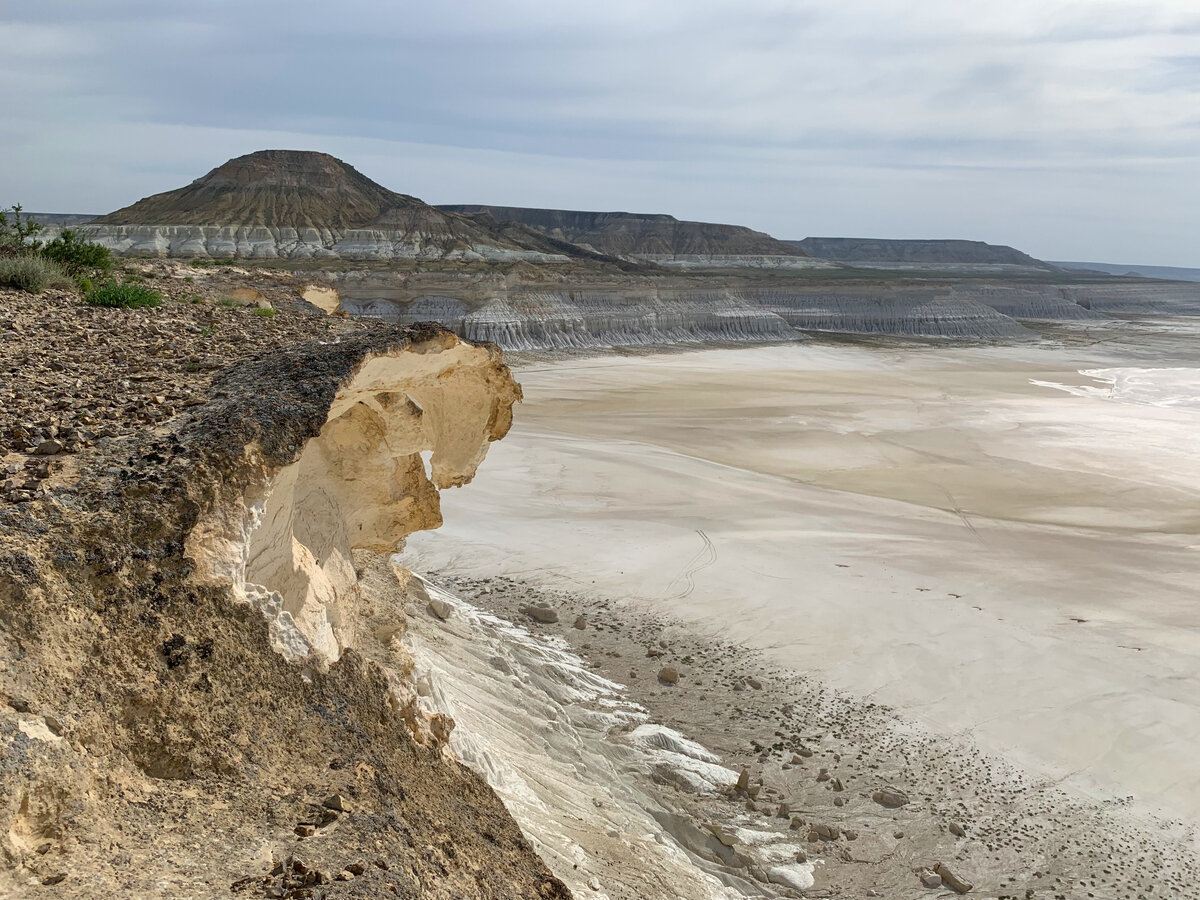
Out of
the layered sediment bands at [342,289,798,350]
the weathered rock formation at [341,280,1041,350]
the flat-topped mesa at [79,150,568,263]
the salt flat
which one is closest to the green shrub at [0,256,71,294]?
the salt flat

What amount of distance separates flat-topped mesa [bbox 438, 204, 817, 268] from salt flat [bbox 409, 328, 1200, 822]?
9570 centimetres

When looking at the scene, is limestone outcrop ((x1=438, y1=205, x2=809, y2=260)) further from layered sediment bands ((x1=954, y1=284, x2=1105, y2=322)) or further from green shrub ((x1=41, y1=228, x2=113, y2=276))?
green shrub ((x1=41, y1=228, x2=113, y2=276))

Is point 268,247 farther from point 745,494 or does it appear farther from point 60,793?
point 60,793

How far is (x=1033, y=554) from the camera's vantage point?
1686 cm

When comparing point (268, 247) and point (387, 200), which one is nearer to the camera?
point (268, 247)

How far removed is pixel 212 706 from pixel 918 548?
15.0m

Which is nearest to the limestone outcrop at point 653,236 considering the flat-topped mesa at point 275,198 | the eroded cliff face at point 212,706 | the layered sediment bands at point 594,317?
the flat-topped mesa at point 275,198

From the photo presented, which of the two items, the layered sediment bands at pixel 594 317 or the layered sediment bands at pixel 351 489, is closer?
the layered sediment bands at pixel 351 489

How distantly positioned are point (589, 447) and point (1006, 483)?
11.2 m

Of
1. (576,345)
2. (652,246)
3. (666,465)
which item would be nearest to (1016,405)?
(666,465)

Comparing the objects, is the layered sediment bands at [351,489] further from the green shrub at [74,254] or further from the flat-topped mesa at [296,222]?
the flat-topped mesa at [296,222]

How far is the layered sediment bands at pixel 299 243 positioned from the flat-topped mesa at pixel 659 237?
4283 cm

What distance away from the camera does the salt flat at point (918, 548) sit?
10.8m

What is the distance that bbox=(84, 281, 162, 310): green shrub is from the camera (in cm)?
833
